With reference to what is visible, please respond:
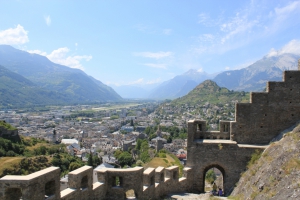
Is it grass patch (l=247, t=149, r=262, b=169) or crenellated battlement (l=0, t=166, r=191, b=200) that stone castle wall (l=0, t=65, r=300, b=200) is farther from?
grass patch (l=247, t=149, r=262, b=169)

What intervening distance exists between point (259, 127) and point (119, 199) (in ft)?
33.9

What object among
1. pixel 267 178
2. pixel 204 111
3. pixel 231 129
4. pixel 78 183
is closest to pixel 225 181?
pixel 231 129

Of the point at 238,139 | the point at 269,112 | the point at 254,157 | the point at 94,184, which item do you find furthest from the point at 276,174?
the point at 94,184

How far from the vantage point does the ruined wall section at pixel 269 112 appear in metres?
17.0

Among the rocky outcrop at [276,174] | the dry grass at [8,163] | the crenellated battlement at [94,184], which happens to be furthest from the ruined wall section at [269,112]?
the dry grass at [8,163]

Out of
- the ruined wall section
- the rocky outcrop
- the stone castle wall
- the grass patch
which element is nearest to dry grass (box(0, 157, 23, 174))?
the stone castle wall

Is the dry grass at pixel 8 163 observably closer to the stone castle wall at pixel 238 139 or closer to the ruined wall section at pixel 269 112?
the stone castle wall at pixel 238 139

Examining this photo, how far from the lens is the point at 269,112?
17.4 meters

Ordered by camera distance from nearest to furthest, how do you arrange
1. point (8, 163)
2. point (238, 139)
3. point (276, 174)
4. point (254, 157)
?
1. point (276, 174)
2. point (254, 157)
3. point (238, 139)
4. point (8, 163)

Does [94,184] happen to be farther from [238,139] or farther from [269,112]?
[269,112]

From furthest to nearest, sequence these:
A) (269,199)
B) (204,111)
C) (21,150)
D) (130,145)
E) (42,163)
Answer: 1. (204,111)
2. (130,145)
3. (21,150)
4. (42,163)
5. (269,199)

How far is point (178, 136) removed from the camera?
425 ft

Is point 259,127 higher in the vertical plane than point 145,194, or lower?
higher

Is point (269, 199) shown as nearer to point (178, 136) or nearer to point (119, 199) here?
point (119, 199)
